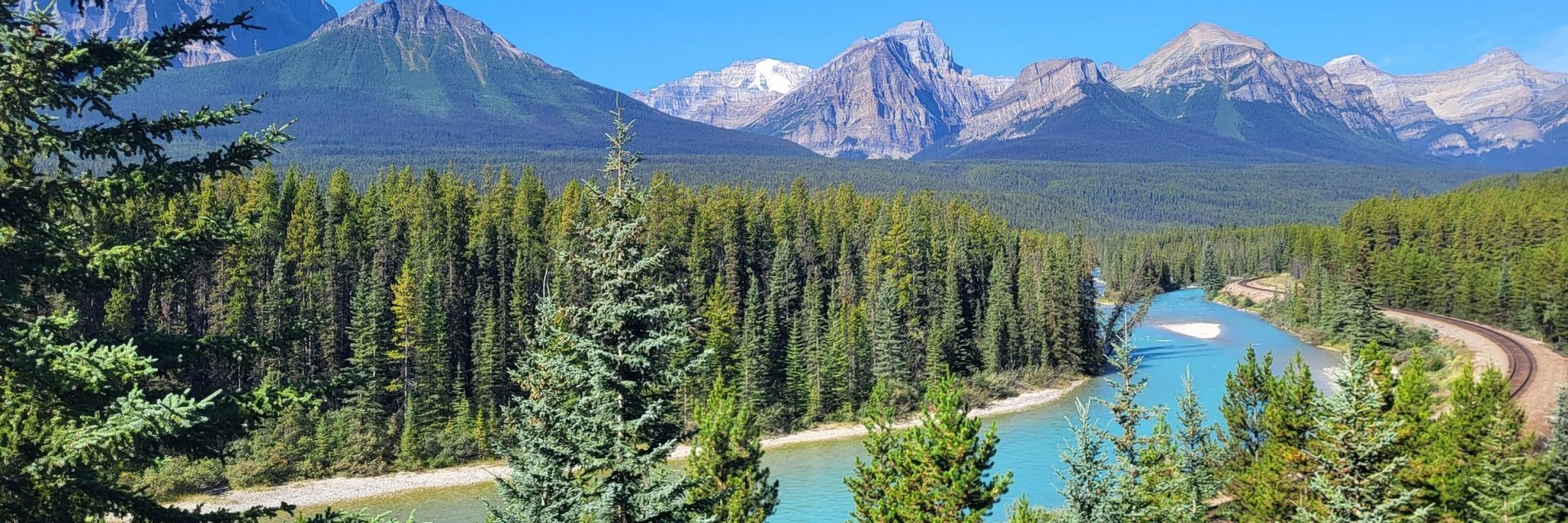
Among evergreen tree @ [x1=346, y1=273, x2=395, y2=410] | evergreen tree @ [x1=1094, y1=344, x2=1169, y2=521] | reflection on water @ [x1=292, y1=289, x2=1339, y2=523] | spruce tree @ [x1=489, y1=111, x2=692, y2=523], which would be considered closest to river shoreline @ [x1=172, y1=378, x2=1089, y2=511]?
reflection on water @ [x1=292, y1=289, x2=1339, y2=523]

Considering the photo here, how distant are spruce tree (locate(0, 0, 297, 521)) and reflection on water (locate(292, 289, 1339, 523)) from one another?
58.6 ft

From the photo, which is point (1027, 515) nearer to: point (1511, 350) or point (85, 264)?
point (85, 264)

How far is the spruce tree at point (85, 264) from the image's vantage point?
756 cm

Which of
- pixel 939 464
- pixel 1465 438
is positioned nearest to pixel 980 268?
pixel 1465 438

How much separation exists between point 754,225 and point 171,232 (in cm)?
7379

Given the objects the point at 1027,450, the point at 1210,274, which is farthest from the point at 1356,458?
the point at 1210,274

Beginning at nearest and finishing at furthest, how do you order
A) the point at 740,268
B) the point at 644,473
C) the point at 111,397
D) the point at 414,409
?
the point at 111,397 → the point at 644,473 → the point at 414,409 → the point at 740,268

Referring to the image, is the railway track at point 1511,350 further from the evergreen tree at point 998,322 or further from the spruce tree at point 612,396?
the spruce tree at point 612,396

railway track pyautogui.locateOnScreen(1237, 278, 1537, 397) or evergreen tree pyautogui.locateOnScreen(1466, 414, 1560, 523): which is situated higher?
evergreen tree pyautogui.locateOnScreen(1466, 414, 1560, 523)

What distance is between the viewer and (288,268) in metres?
62.8

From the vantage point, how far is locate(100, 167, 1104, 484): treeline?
5600 cm

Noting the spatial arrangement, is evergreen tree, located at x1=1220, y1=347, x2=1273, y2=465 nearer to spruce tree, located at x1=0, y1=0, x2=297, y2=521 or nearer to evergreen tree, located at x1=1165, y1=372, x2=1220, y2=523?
evergreen tree, located at x1=1165, y1=372, x2=1220, y2=523

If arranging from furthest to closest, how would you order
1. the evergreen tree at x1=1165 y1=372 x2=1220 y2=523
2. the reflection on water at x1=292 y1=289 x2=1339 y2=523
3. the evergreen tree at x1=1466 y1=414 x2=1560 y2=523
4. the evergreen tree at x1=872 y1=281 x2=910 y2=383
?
the evergreen tree at x1=872 y1=281 x2=910 y2=383
the reflection on water at x1=292 y1=289 x2=1339 y2=523
the evergreen tree at x1=1165 y1=372 x2=1220 y2=523
the evergreen tree at x1=1466 y1=414 x2=1560 y2=523

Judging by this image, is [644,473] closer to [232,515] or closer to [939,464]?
[232,515]
